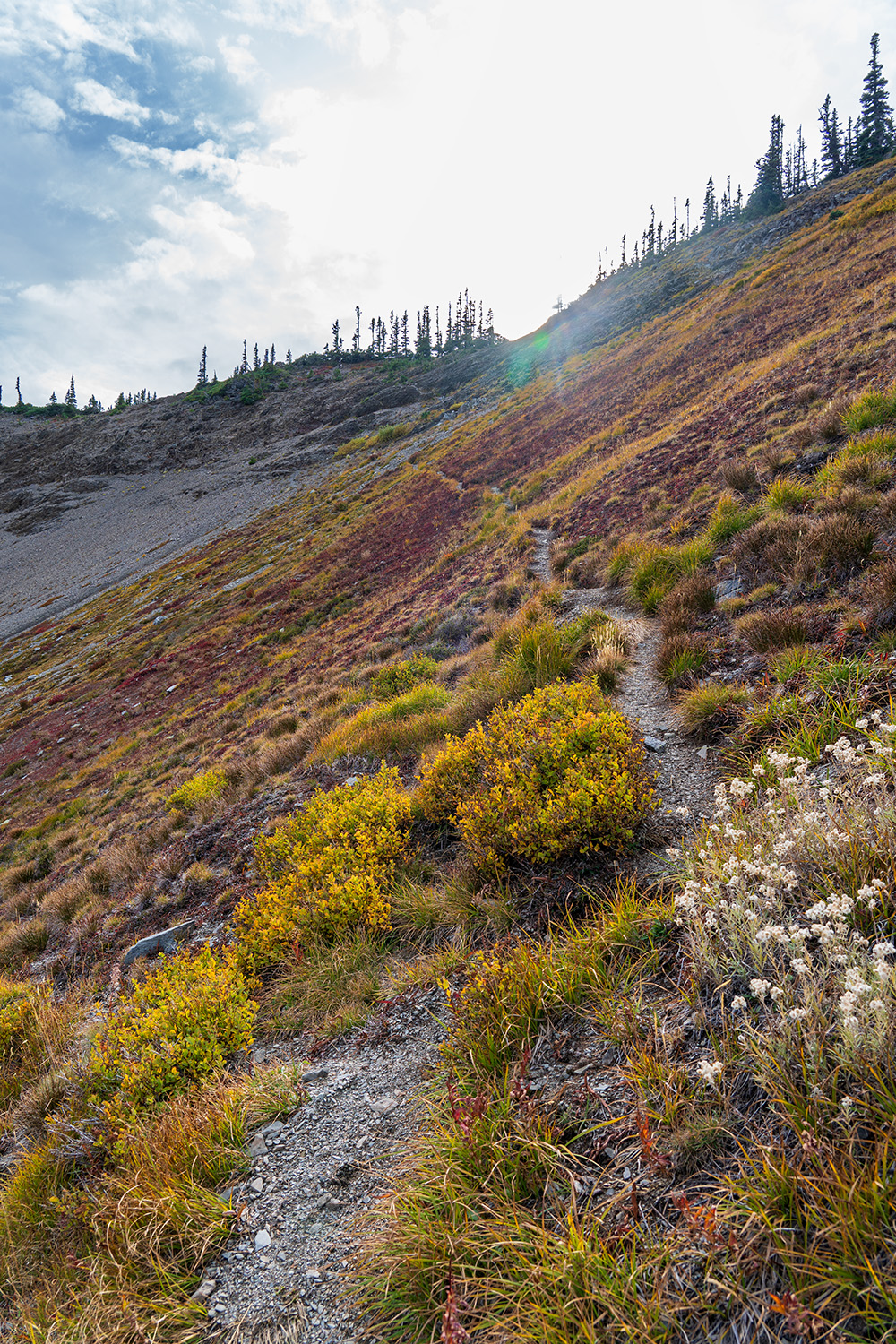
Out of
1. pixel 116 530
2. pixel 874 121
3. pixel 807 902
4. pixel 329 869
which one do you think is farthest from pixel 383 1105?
pixel 874 121

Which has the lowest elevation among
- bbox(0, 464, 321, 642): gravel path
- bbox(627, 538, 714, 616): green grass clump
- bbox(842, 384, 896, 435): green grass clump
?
bbox(627, 538, 714, 616): green grass clump

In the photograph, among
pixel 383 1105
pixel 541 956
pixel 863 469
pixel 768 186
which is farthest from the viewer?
pixel 768 186

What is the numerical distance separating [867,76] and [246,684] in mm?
97462

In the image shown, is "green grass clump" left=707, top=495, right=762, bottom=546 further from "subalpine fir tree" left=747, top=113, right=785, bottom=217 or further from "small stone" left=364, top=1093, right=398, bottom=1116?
"subalpine fir tree" left=747, top=113, right=785, bottom=217

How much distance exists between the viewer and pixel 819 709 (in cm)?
441

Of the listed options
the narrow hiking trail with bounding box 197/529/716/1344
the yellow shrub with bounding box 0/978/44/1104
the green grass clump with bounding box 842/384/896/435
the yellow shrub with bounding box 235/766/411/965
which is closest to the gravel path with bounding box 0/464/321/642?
the yellow shrub with bounding box 0/978/44/1104

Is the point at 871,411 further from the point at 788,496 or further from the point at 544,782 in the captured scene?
the point at 544,782

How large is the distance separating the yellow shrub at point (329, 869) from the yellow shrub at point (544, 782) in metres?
0.60

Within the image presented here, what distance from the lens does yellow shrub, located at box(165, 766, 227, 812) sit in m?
10.7

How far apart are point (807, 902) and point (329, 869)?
4304 mm

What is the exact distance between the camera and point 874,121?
63.4m

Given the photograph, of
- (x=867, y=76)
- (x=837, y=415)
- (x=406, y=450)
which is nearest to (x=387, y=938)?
(x=837, y=415)

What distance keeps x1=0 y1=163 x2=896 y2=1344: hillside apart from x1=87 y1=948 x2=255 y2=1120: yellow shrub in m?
0.04

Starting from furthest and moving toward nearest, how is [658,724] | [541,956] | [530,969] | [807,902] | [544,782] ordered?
[658,724] < [544,782] < [541,956] < [530,969] < [807,902]
